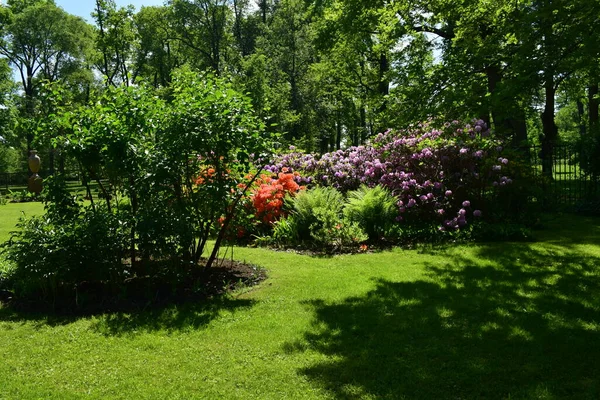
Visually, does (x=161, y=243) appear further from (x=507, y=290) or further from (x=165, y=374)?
(x=507, y=290)

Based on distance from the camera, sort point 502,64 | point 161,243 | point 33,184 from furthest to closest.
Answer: point 33,184 < point 502,64 < point 161,243

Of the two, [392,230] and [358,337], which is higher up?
[392,230]

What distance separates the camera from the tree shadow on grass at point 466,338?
3.12 m

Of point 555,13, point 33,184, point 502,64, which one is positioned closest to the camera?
point 555,13

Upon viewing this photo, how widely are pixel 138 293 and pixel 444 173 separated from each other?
643 cm

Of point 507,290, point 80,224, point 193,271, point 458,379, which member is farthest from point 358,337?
point 80,224

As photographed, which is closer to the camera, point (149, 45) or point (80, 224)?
point (80, 224)

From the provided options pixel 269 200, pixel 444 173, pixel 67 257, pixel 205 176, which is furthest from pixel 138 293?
pixel 444 173

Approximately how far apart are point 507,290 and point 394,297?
4.41 feet

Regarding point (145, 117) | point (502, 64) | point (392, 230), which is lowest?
point (392, 230)

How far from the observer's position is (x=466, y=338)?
3920 millimetres

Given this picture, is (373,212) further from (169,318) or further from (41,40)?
(41,40)

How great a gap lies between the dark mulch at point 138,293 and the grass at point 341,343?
22 cm

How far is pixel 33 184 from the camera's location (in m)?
20.4
